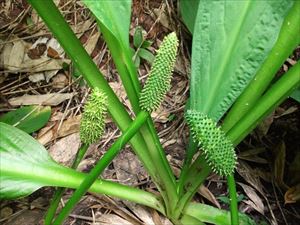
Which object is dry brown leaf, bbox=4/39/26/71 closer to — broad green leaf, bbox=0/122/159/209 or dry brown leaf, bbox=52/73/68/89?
dry brown leaf, bbox=52/73/68/89

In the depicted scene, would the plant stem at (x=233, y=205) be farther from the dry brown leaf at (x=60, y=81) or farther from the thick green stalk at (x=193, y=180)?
the dry brown leaf at (x=60, y=81)

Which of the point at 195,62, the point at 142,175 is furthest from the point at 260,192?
the point at 195,62

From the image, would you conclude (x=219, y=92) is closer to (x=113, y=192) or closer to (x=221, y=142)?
(x=221, y=142)

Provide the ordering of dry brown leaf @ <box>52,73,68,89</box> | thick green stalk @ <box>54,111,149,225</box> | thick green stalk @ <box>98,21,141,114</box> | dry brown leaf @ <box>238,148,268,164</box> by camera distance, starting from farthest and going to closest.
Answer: dry brown leaf @ <box>52,73,68,89</box>, dry brown leaf @ <box>238,148,268,164</box>, thick green stalk @ <box>98,21,141,114</box>, thick green stalk @ <box>54,111,149,225</box>

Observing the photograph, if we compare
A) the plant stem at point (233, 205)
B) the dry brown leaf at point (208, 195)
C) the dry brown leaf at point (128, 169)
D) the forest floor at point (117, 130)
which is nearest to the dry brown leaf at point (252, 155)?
the forest floor at point (117, 130)

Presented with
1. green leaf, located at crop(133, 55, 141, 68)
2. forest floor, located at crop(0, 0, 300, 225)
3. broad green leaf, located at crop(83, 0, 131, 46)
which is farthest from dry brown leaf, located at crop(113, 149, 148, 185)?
broad green leaf, located at crop(83, 0, 131, 46)

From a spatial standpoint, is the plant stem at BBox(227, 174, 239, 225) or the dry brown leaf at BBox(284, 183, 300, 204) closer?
the plant stem at BBox(227, 174, 239, 225)
